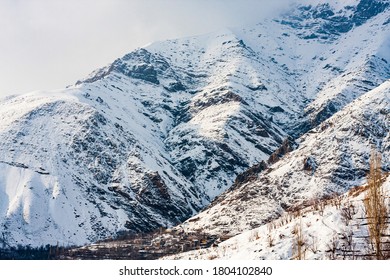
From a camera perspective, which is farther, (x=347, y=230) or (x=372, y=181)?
(x=347, y=230)

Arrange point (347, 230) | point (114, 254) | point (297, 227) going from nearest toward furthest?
1. point (347, 230)
2. point (297, 227)
3. point (114, 254)

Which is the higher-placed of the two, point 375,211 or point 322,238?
point 375,211

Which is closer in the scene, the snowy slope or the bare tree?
the bare tree

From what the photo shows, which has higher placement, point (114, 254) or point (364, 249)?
point (114, 254)

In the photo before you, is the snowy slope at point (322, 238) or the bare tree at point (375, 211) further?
the snowy slope at point (322, 238)

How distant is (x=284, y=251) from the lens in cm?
2967

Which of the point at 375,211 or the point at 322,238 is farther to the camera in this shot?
the point at 322,238

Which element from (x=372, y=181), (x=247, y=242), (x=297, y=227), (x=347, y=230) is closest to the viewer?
(x=372, y=181)
